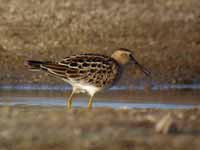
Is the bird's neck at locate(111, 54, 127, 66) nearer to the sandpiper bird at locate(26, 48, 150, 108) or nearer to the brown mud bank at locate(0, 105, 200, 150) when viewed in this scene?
the sandpiper bird at locate(26, 48, 150, 108)

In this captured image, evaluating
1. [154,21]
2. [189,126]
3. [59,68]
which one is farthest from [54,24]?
[189,126]

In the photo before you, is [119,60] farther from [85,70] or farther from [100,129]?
[100,129]

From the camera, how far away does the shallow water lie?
1562 cm

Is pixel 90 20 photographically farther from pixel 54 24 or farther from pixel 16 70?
pixel 16 70

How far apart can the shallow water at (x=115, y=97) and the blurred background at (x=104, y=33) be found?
15.4 inches

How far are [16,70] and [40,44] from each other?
4.26ft

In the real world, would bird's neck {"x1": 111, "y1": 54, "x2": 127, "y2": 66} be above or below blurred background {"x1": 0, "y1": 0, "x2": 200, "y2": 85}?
above

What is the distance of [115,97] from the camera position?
16.6 m

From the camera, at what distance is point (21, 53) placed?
19.4 meters

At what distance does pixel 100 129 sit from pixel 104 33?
851 cm

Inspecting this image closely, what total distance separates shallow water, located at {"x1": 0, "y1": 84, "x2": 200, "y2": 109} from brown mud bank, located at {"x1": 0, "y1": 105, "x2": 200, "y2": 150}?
6.74 ft

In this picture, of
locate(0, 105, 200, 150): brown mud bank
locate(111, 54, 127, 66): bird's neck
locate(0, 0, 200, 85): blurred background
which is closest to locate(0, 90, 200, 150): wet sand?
locate(0, 105, 200, 150): brown mud bank

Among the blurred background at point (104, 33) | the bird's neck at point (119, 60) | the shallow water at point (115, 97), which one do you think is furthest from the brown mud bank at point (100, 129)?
the blurred background at point (104, 33)

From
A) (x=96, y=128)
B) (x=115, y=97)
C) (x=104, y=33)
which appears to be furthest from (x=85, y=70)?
(x=104, y=33)
